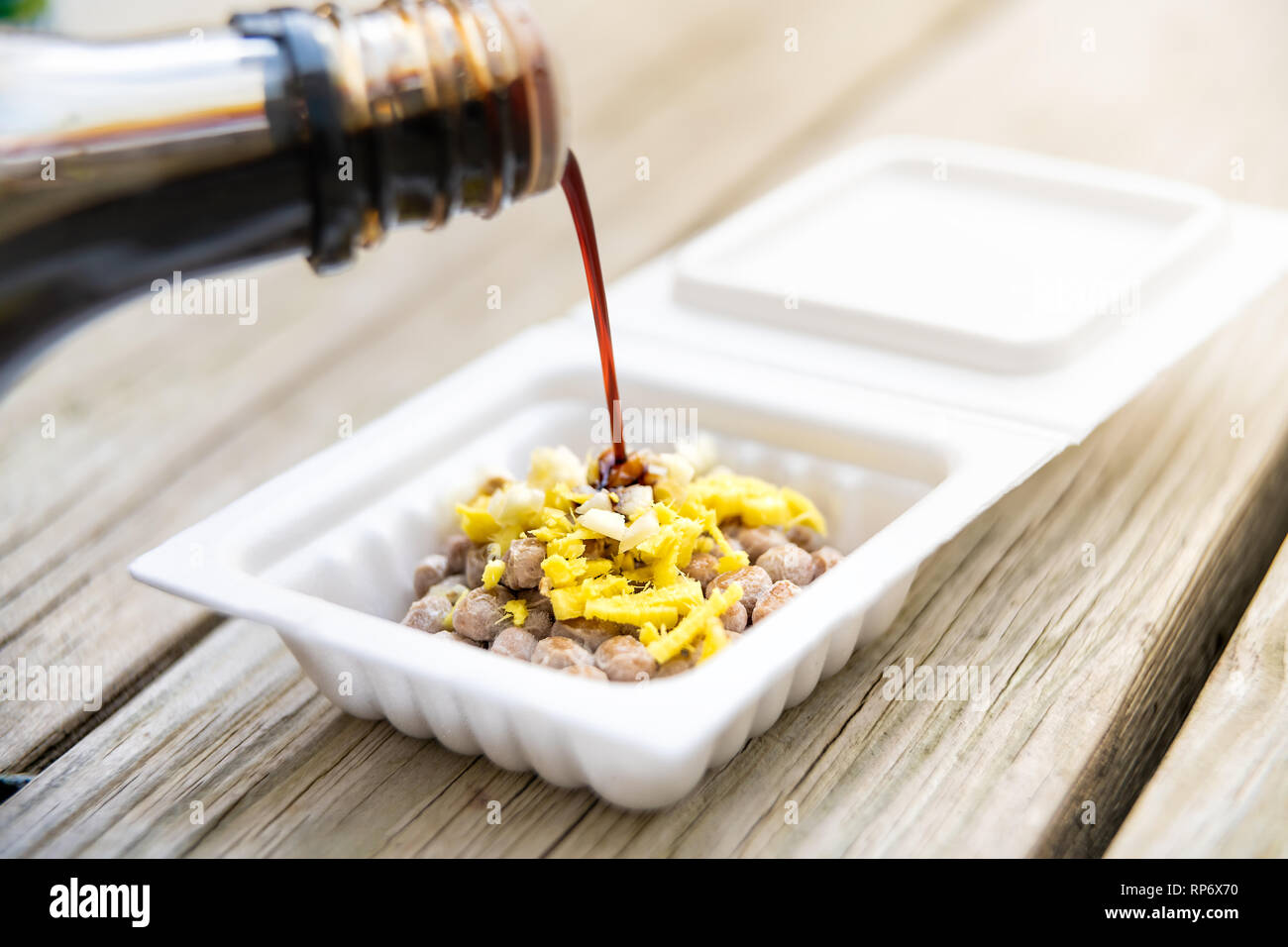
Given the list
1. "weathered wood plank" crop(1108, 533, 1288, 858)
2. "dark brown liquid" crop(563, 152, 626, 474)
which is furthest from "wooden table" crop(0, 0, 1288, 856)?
"dark brown liquid" crop(563, 152, 626, 474)

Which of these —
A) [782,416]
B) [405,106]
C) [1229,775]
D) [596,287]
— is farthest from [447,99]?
[1229,775]

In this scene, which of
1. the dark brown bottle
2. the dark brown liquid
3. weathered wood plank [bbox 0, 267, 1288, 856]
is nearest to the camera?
the dark brown bottle

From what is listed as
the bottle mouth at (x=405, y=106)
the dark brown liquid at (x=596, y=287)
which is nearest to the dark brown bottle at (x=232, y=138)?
the bottle mouth at (x=405, y=106)

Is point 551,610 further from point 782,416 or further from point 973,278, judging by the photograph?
point 973,278

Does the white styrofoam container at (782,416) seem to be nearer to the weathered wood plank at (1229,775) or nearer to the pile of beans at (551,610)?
the pile of beans at (551,610)

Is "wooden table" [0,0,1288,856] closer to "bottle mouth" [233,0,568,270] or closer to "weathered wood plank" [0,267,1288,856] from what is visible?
"weathered wood plank" [0,267,1288,856]

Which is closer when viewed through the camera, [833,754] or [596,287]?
[833,754]

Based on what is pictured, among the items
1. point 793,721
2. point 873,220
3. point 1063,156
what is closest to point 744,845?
point 793,721

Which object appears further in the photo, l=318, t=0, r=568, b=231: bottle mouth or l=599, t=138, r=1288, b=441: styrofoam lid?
l=599, t=138, r=1288, b=441: styrofoam lid
